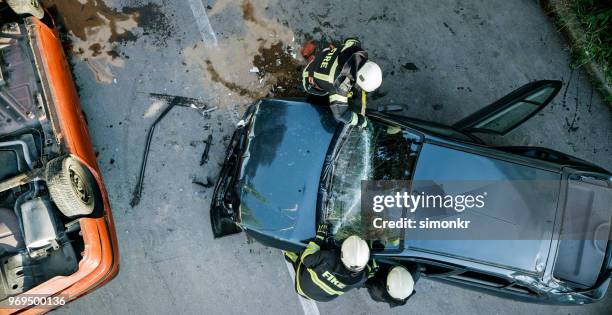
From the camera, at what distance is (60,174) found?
4094 millimetres

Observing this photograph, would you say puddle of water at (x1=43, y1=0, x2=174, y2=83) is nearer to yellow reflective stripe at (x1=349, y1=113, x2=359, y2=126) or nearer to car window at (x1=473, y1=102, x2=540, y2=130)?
yellow reflective stripe at (x1=349, y1=113, x2=359, y2=126)

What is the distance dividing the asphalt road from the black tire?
28.9 inches

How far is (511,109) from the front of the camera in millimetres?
4648

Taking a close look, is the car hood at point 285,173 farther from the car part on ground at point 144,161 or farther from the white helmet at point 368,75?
the car part on ground at point 144,161

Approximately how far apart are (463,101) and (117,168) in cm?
423

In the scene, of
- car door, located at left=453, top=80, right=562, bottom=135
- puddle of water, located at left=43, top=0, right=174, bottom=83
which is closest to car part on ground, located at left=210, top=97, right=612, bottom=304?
car door, located at left=453, top=80, right=562, bottom=135

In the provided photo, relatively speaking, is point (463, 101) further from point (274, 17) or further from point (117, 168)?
point (117, 168)

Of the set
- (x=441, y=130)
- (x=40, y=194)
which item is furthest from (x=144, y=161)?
(x=441, y=130)

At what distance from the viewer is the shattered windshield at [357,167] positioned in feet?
13.7

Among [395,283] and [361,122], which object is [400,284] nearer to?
[395,283]

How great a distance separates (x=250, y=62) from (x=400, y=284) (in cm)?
305

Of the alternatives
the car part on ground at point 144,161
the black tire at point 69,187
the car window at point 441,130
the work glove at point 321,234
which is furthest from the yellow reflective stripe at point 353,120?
the black tire at point 69,187

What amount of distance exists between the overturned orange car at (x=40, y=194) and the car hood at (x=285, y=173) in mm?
1650

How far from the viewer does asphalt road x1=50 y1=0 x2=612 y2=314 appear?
203 inches
